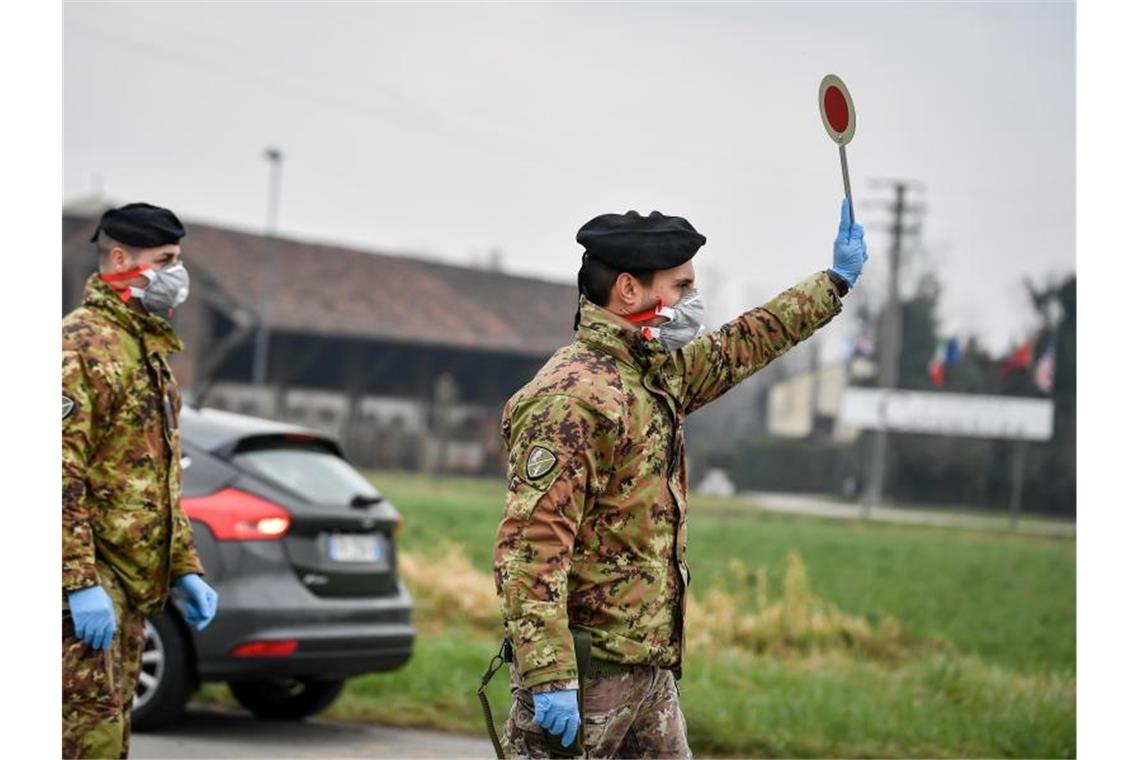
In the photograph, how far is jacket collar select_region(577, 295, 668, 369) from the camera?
166 inches

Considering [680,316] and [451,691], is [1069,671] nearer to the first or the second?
[451,691]

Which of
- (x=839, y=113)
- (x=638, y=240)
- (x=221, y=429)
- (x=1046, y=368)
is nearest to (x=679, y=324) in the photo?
(x=638, y=240)

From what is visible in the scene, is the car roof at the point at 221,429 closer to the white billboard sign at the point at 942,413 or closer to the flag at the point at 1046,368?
the flag at the point at 1046,368

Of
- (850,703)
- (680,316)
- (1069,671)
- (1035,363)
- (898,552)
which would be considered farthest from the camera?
(1035,363)

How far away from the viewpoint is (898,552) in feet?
70.8

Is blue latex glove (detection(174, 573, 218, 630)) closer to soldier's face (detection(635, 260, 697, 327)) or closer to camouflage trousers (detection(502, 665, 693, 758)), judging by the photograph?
camouflage trousers (detection(502, 665, 693, 758))

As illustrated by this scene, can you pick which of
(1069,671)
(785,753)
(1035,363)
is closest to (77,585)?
(785,753)

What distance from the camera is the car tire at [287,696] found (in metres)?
8.51

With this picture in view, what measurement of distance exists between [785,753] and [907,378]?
31227 mm

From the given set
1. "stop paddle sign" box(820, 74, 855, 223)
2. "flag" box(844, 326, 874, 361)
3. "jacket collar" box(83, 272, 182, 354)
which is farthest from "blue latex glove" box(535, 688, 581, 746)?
"flag" box(844, 326, 874, 361)

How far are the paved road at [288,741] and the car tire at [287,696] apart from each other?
6cm

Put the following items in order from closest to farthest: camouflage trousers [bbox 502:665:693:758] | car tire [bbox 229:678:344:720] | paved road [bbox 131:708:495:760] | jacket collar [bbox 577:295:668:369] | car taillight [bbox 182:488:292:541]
A: camouflage trousers [bbox 502:665:693:758]
jacket collar [bbox 577:295:668:369]
paved road [bbox 131:708:495:760]
car taillight [bbox 182:488:292:541]
car tire [bbox 229:678:344:720]

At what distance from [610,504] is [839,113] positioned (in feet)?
4.17

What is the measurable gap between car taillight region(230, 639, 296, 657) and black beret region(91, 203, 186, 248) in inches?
109
